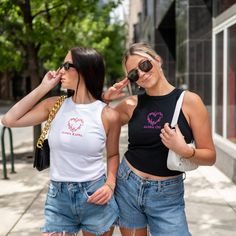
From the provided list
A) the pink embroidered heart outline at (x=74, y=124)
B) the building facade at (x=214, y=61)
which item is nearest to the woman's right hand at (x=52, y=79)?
the pink embroidered heart outline at (x=74, y=124)

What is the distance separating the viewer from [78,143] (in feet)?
9.14

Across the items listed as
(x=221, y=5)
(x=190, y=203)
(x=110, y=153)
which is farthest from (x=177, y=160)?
(x=221, y=5)

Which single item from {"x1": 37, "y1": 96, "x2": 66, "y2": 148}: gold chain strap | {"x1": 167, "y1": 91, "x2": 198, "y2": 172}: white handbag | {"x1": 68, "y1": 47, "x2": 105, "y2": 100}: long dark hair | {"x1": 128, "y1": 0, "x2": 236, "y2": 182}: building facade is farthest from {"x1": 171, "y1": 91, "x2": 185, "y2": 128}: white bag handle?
{"x1": 128, "y1": 0, "x2": 236, "y2": 182}: building facade

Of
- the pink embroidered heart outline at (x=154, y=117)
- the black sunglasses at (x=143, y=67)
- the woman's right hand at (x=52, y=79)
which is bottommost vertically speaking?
the pink embroidered heart outline at (x=154, y=117)

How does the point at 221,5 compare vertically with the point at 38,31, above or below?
above

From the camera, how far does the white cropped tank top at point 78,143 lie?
2.79 metres

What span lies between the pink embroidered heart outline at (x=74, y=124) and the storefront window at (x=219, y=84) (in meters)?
7.52

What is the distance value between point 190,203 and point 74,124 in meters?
4.10

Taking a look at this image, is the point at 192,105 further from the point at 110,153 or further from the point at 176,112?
the point at 110,153

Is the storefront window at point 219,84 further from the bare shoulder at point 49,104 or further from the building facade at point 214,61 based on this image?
the bare shoulder at point 49,104

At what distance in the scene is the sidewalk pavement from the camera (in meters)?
5.48

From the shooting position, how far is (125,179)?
296 centimetres

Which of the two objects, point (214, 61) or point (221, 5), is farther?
point (214, 61)

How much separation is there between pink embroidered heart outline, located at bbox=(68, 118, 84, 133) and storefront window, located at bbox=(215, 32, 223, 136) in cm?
752
